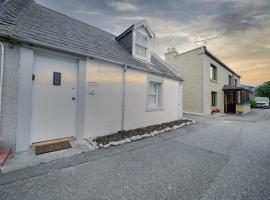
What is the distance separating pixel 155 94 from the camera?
7883 mm

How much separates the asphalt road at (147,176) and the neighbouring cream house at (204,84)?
31.5 feet

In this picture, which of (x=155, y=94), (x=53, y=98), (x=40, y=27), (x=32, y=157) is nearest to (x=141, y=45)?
(x=155, y=94)

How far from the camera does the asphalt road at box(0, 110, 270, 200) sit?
2182mm

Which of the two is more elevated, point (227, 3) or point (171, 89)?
point (227, 3)

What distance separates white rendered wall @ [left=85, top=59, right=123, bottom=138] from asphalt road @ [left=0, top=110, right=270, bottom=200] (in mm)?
1276

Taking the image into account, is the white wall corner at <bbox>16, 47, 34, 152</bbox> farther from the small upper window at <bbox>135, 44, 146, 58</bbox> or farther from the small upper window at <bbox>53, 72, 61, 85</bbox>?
the small upper window at <bbox>135, 44, 146, 58</bbox>

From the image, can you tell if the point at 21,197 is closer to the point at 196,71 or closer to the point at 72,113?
the point at 72,113

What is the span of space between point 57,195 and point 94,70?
3.94m

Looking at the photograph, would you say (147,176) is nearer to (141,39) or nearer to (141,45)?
(141,45)

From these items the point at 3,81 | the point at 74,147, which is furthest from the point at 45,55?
the point at 74,147

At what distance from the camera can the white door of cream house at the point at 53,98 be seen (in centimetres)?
396

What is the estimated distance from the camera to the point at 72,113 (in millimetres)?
4625

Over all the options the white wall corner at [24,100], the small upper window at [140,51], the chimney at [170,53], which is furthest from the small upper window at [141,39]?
the chimney at [170,53]

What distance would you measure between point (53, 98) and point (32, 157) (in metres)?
1.77
